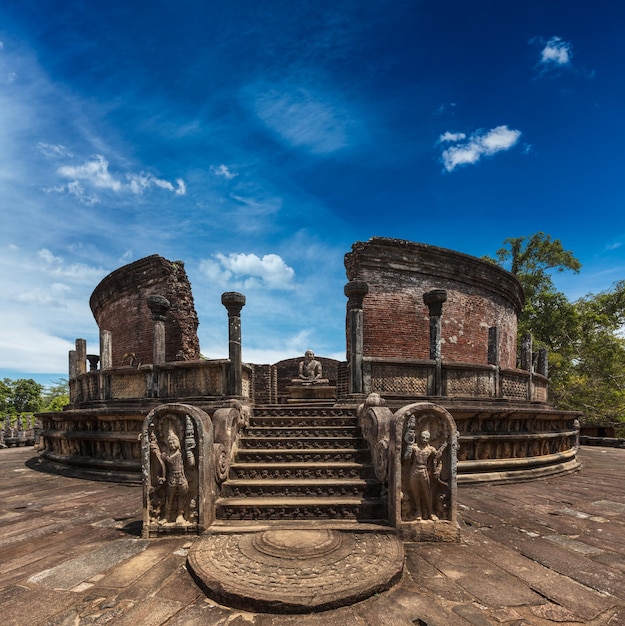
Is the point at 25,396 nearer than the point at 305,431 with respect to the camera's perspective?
No

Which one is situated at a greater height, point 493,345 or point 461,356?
point 493,345

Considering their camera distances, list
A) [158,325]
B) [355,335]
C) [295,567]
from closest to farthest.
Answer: [295,567] < [355,335] < [158,325]

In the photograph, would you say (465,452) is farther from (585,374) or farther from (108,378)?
(585,374)

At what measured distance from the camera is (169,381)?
771 cm

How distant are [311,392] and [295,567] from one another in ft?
32.8

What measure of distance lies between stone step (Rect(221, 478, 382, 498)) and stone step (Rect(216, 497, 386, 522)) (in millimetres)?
251

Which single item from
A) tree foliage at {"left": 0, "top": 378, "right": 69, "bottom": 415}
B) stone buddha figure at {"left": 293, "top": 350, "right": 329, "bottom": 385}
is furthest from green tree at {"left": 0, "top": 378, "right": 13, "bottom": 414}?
stone buddha figure at {"left": 293, "top": 350, "right": 329, "bottom": 385}

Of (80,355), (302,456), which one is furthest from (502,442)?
(80,355)

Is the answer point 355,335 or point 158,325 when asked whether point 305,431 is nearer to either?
point 355,335

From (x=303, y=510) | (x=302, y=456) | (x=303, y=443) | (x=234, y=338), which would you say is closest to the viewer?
(x=303, y=510)

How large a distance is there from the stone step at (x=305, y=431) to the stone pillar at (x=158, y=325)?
3.64m

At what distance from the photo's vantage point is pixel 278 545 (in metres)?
3.30

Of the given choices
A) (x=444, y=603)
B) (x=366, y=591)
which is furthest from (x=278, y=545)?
(x=444, y=603)

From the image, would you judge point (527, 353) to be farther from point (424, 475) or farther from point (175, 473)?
point (175, 473)
